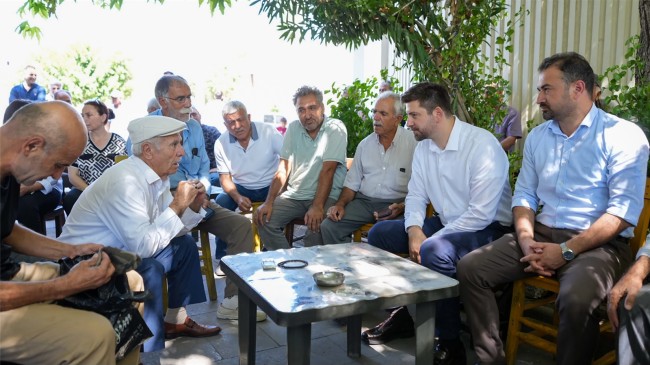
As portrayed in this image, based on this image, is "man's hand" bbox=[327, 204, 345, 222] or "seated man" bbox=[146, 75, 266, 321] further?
"man's hand" bbox=[327, 204, 345, 222]

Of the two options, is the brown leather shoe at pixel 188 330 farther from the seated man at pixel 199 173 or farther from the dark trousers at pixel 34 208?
the dark trousers at pixel 34 208

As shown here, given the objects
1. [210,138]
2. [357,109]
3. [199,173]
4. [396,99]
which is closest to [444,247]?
[396,99]

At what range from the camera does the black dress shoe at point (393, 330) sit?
3152 mm

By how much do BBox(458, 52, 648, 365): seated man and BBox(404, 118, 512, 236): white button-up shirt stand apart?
0.75 feet

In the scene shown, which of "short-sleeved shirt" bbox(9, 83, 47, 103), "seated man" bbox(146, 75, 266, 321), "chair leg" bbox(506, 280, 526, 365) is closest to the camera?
"chair leg" bbox(506, 280, 526, 365)

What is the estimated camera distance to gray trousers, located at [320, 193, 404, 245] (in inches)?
155

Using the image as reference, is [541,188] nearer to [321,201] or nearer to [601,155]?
[601,155]

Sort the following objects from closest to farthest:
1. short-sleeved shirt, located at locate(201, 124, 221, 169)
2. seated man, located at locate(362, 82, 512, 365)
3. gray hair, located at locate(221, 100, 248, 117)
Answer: seated man, located at locate(362, 82, 512, 365) < gray hair, located at locate(221, 100, 248, 117) < short-sleeved shirt, located at locate(201, 124, 221, 169)

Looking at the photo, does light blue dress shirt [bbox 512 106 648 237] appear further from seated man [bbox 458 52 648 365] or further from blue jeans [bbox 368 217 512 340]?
blue jeans [bbox 368 217 512 340]

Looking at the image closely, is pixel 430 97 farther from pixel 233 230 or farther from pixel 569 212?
pixel 233 230

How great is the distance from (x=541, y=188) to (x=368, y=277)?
46.6 inches

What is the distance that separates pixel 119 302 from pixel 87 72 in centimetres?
3187

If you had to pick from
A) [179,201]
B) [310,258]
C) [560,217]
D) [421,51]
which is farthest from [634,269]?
[179,201]

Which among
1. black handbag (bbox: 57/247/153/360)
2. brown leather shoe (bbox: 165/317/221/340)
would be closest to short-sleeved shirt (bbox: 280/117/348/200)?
brown leather shoe (bbox: 165/317/221/340)
